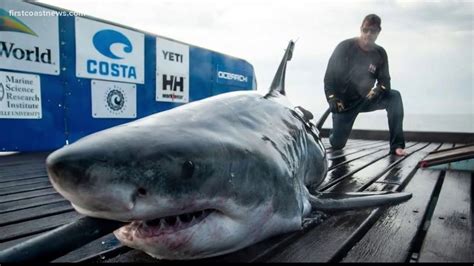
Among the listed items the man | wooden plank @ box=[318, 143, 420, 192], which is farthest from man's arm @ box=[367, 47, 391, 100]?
wooden plank @ box=[318, 143, 420, 192]

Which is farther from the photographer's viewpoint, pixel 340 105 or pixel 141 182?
pixel 340 105

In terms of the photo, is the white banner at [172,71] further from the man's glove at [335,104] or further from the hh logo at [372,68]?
the hh logo at [372,68]

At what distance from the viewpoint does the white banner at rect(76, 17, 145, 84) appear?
4164 mm

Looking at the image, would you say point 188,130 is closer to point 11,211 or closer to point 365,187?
point 11,211

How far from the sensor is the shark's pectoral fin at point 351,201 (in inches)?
58.6

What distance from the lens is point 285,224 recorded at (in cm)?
120

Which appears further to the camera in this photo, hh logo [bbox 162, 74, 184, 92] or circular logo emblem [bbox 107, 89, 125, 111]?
hh logo [bbox 162, 74, 184, 92]

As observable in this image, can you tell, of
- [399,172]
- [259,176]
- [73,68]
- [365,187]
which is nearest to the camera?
[259,176]

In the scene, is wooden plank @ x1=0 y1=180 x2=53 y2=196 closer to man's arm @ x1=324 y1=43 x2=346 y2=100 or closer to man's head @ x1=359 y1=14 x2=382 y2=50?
man's arm @ x1=324 y1=43 x2=346 y2=100

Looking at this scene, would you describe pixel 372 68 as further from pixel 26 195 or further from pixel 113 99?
pixel 26 195

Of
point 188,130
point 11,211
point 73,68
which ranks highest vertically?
point 73,68

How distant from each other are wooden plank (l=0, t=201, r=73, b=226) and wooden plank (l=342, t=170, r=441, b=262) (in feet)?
4.22

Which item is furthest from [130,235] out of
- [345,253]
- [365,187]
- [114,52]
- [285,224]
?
[114,52]

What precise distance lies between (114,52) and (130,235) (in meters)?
4.07
